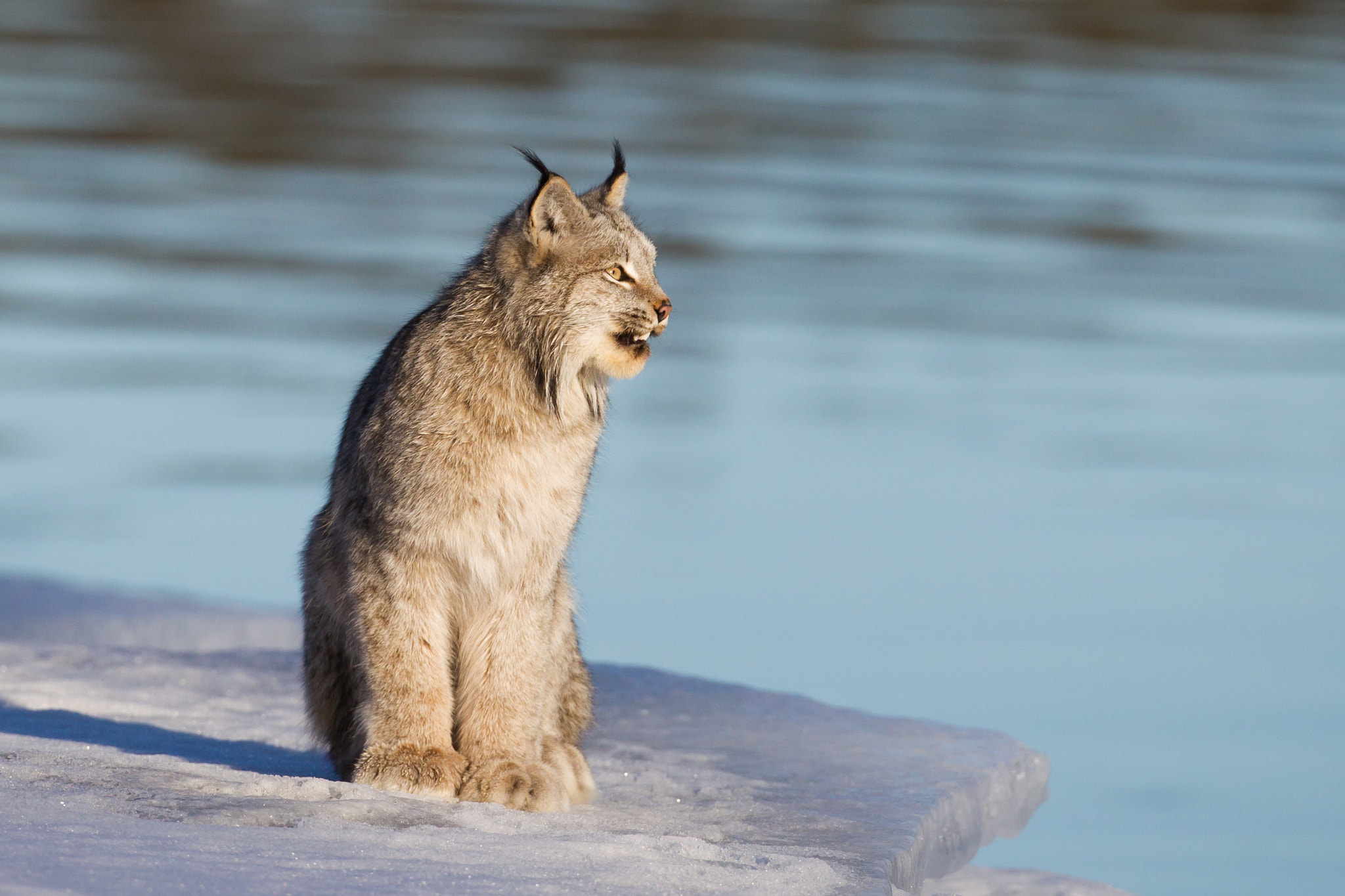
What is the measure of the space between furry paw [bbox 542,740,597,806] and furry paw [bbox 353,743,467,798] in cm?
30

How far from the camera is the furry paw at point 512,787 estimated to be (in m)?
4.45

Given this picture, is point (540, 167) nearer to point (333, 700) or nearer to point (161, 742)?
point (333, 700)

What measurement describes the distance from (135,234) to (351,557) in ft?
41.9

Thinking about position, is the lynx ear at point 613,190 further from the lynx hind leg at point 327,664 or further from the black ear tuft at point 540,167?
the lynx hind leg at point 327,664

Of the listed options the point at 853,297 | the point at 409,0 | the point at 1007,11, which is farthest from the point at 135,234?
the point at 1007,11

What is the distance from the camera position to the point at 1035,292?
15.2 meters

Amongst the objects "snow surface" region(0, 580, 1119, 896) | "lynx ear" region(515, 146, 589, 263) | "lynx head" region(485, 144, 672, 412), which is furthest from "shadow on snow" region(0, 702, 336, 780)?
"lynx ear" region(515, 146, 589, 263)

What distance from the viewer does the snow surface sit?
353 centimetres

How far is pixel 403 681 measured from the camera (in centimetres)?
450

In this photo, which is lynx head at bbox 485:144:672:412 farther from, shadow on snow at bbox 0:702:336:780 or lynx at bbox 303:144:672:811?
shadow on snow at bbox 0:702:336:780

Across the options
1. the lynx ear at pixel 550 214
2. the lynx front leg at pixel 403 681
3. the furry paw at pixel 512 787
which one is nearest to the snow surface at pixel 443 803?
the furry paw at pixel 512 787

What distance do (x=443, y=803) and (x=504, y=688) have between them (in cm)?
46

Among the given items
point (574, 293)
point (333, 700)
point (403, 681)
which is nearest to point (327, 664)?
point (333, 700)

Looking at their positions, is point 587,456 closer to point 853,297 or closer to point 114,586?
point 114,586
